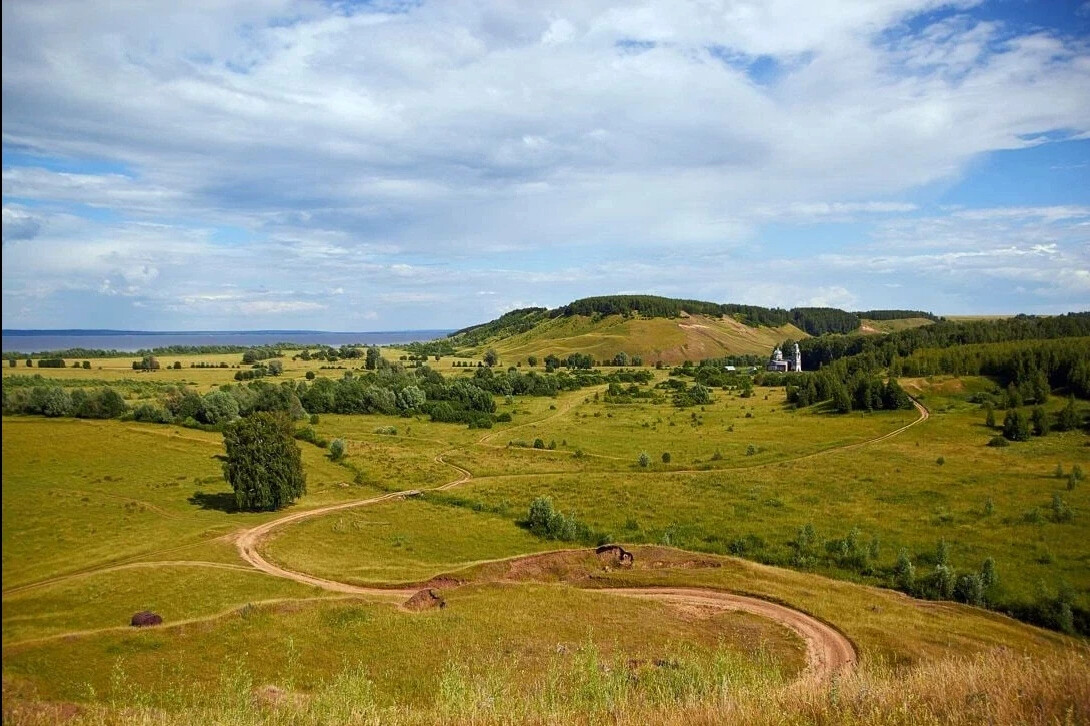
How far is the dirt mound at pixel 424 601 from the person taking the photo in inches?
1423

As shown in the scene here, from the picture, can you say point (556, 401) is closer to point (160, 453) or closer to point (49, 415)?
point (160, 453)

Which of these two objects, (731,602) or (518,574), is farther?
(518,574)

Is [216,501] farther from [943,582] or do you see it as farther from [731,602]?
[943,582]

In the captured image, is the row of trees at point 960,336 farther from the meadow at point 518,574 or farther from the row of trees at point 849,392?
the meadow at point 518,574

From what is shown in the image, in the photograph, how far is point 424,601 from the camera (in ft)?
121

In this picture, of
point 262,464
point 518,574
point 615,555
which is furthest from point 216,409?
point 615,555

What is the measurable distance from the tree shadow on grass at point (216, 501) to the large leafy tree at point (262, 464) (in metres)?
0.91

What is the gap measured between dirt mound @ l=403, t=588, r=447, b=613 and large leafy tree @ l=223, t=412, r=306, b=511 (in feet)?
102

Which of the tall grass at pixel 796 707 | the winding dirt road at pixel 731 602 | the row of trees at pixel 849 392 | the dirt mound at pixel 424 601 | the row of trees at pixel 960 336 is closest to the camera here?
the tall grass at pixel 796 707

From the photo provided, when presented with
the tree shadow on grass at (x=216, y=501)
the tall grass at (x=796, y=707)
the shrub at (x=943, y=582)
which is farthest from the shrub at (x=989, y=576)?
the tree shadow on grass at (x=216, y=501)

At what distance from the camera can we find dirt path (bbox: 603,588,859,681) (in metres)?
28.1

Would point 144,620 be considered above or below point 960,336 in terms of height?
below

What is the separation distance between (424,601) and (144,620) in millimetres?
14673

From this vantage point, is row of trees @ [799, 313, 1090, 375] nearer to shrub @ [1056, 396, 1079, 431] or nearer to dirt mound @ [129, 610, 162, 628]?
shrub @ [1056, 396, 1079, 431]
